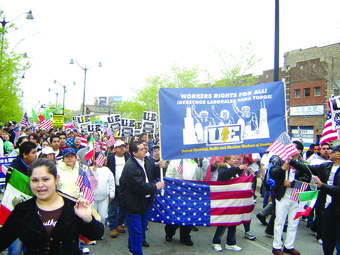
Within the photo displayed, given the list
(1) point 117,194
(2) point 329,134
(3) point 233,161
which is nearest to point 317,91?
(2) point 329,134

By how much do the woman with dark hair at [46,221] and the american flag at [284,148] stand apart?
3.42 m

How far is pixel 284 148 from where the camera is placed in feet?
16.5

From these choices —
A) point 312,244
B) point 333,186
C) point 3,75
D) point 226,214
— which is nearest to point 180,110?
point 226,214

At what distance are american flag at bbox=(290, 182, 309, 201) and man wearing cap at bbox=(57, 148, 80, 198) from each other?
12.2ft

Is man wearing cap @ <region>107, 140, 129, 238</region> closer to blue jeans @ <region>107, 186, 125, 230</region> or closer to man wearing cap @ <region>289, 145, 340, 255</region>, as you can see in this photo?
blue jeans @ <region>107, 186, 125, 230</region>

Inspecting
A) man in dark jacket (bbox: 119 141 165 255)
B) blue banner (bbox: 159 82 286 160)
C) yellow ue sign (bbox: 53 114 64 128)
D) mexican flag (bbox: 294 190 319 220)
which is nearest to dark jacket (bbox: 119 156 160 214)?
man in dark jacket (bbox: 119 141 165 255)

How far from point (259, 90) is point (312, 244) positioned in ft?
11.2

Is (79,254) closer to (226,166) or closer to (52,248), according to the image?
(52,248)

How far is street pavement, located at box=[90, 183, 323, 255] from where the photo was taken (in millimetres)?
5770

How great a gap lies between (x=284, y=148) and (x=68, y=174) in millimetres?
3576

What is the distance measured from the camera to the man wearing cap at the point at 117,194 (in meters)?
6.73

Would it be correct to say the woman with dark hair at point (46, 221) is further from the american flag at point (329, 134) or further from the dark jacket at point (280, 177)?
the american flag at point (329, 134)

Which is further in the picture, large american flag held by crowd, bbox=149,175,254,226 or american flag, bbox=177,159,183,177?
american flag, bbox=177,159,183,177

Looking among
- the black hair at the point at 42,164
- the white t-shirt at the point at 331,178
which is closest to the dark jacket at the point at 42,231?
the black hair at the point at 42,164
